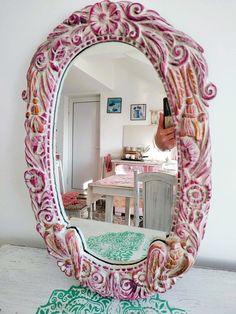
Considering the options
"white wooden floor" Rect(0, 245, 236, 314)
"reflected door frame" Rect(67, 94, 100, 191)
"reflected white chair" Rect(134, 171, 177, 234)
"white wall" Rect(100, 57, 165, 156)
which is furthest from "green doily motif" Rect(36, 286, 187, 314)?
"white wall" Rect(100, 57, 165, 156)

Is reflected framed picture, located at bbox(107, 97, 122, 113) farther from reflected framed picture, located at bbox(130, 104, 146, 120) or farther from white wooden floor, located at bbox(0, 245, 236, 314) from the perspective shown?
white wooden floor, located at bbox(0, 245, 236, 314)

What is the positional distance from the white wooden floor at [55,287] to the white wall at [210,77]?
10 centimetres

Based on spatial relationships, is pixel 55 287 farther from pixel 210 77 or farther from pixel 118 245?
pixel 210 77

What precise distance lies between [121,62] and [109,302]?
73 centimetres

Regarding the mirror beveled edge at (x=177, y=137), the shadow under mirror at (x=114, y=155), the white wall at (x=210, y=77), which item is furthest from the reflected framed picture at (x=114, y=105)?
the white wall at (x=210, y=77)

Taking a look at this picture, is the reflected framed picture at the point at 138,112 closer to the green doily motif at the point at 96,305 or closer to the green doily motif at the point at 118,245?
the green doily motif at the point at 118,245

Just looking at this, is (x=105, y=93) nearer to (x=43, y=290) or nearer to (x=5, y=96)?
(x=5, y=96)

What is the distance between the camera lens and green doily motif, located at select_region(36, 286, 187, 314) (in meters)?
0.61

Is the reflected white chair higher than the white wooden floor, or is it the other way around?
the reflected white chair

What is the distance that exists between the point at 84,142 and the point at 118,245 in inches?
14.6

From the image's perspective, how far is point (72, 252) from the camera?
67 centimetres

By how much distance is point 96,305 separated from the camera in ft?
2.06

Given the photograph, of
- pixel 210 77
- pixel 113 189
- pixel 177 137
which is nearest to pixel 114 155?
pixel 113 189

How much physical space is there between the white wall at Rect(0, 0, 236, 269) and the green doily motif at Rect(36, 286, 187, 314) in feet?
0.80
